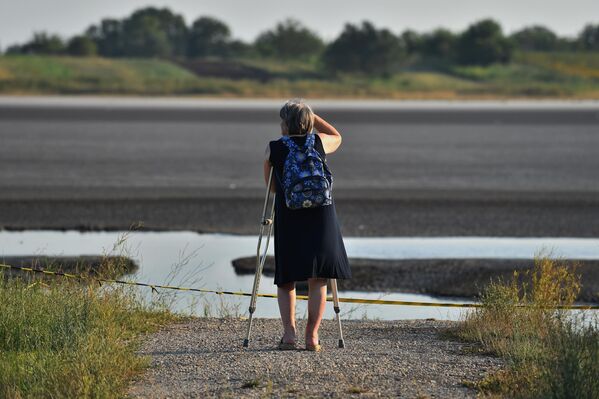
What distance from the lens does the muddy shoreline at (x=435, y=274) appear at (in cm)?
1410

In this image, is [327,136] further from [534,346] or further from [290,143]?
[534,346]

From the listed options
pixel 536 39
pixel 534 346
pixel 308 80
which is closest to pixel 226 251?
pixel 534 346

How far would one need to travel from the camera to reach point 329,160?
32.5 m

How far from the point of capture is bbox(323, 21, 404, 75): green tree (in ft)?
423

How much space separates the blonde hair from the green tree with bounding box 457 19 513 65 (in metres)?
130

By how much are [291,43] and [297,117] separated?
146 meters

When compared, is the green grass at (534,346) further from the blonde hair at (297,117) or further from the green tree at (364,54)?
the green tree at (364,54)

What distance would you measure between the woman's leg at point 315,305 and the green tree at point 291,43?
144183 millimetres

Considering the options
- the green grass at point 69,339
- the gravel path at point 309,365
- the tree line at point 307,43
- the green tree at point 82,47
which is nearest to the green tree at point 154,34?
the tree line at point 307,43

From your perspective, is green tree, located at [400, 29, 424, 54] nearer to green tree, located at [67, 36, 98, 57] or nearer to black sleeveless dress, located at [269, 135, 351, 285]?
green tree, located at [67, 36, 98, 57]

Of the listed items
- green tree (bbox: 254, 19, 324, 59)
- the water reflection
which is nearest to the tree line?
green tree (bbox: 254, 19, 324, 59)

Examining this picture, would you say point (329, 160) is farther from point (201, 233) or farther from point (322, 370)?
point (322, 370)

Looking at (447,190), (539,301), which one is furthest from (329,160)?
(539,301)

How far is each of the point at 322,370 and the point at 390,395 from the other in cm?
77
